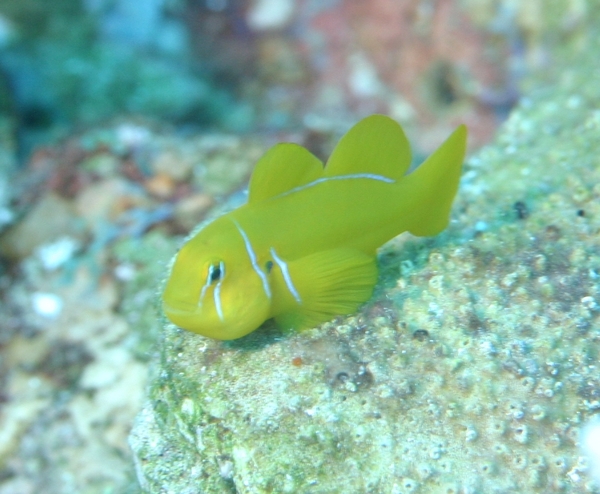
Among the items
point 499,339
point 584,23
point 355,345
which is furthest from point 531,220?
point 584,23

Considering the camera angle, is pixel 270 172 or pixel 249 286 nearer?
pixel 249 286

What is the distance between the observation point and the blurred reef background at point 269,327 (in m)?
2.00

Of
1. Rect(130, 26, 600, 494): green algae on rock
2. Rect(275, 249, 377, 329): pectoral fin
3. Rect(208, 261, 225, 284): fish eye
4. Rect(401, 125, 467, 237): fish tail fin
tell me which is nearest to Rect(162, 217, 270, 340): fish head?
Rect(208, 261, 225, 284): fish eye

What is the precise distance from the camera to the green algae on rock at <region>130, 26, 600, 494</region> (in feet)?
6.37

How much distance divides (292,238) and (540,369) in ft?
3.37

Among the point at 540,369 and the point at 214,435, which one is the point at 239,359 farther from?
the point at 540,369

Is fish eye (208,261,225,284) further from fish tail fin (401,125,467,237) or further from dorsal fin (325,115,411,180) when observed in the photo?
fish tail fin (401,125,467,237)

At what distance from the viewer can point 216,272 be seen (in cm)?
189

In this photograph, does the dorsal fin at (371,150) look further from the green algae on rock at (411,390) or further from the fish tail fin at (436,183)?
the green algae on rock at (411,390)

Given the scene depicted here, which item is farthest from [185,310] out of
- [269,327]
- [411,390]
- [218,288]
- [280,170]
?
[411,390]

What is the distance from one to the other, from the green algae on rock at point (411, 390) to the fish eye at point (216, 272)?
39cm

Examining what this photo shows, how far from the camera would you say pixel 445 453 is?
76.7 inches

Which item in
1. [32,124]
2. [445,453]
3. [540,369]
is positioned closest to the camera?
[445,453]

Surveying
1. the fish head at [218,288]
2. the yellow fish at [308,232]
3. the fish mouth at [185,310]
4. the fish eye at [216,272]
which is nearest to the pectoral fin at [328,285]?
the yellow fish at [308,232]
